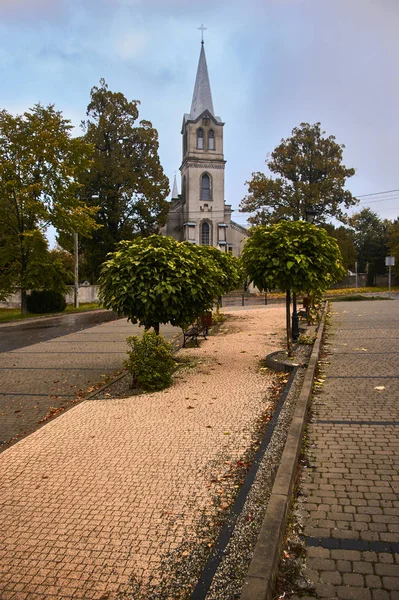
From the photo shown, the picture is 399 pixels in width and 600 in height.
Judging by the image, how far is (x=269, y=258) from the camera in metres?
8.83

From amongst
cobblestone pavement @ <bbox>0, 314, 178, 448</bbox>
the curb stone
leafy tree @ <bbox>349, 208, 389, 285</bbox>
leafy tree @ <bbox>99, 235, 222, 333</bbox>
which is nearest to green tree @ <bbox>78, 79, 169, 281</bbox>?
leafy tree @ <bbox>349, 208, 389, 285</bbox>

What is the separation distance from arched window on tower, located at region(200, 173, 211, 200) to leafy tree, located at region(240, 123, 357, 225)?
42.4 feet

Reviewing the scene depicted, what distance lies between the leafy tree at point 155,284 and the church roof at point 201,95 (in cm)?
5717

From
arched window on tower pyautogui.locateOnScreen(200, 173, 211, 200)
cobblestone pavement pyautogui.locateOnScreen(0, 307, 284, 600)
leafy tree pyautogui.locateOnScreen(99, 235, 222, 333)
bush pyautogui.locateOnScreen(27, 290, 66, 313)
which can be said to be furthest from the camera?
arched window on tower pyautogui.locateOnScreen(200, 173, 211, 200)

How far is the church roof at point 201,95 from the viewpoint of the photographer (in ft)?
203

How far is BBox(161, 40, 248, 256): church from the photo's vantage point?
6109cm

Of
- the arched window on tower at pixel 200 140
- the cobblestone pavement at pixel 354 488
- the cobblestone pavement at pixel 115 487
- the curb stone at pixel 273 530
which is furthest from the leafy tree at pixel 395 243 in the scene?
the curb stone at pixel 273 530

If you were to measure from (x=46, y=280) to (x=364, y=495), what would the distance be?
25081mm

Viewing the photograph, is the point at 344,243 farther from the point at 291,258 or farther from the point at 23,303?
the point at 291,258

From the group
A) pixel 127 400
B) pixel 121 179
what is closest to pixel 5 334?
pixel 127 400

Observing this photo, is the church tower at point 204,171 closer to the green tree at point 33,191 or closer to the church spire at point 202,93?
the church spire at point 202,93

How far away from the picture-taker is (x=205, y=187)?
205 feet

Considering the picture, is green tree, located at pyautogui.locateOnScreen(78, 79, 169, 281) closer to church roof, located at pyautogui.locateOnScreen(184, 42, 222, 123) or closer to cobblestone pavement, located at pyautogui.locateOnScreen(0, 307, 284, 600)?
church roof, located at pyautogui.locateOnScreen(184, 42, 222, 123)

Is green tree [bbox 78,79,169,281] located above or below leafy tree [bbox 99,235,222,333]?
above
